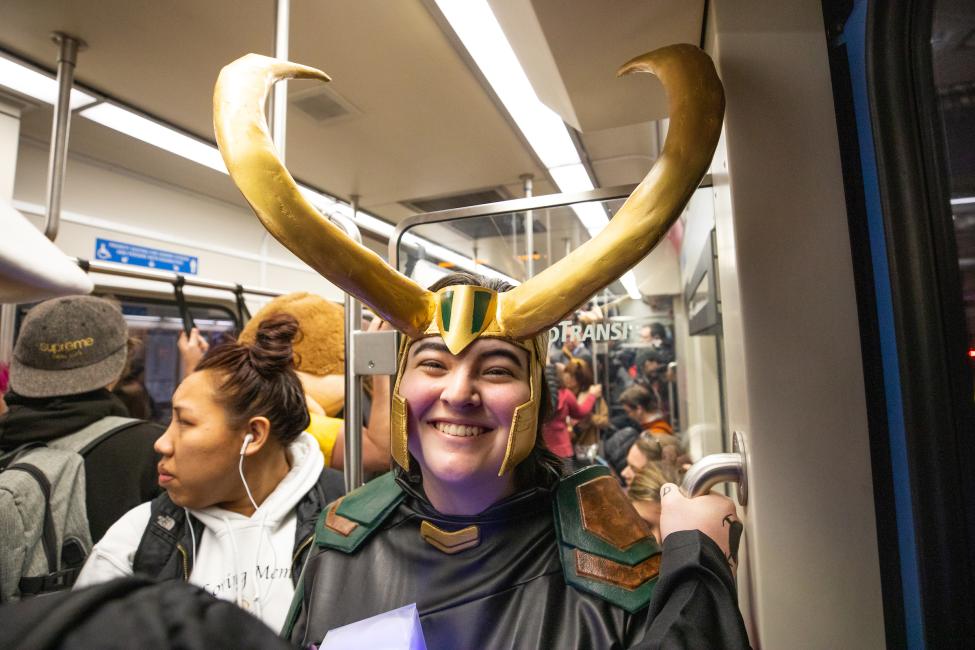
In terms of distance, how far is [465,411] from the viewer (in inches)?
33.6

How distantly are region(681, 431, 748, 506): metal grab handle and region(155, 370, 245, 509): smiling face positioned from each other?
1.00 metres

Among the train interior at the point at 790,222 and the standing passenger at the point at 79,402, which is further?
the standing passenger at the point at 79,402

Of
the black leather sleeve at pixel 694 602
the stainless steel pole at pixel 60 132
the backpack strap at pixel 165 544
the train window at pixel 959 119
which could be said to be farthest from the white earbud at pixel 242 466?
the train window at pixel 959 119

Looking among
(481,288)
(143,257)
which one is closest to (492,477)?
(481,288)

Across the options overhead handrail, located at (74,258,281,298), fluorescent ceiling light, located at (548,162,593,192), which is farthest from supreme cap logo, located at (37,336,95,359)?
fluorescent ceiling light, located at (548,162,593,192)

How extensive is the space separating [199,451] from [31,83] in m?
2.02

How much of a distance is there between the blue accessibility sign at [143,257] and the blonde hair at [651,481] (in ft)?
12.4

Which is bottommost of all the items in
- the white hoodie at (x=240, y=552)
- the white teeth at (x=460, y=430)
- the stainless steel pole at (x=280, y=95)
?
the white hoodie at (x=240, y=552)

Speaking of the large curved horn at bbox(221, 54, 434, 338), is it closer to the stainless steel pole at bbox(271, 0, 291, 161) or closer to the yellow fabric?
the stainless steel pole at bbox(271, 0, 291, 161)

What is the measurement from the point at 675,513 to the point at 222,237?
4603 millimetres

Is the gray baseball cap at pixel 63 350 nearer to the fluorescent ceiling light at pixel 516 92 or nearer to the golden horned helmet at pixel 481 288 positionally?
the golden horned helmet at pixel 481 288

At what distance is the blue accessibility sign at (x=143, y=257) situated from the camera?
3695mm

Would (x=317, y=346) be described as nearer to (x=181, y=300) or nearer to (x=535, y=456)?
(x=181, y=300)

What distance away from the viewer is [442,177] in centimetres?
281
